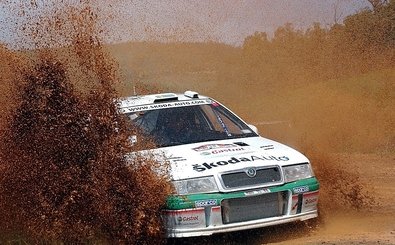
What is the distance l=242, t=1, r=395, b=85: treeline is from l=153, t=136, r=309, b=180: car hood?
49.8 feet

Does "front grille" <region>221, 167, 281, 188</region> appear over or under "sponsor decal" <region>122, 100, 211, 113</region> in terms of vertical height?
under

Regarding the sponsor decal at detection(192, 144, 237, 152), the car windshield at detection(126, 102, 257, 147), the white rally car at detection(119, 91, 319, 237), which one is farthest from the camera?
the car windshield at detection(126, 102, 257, 147)

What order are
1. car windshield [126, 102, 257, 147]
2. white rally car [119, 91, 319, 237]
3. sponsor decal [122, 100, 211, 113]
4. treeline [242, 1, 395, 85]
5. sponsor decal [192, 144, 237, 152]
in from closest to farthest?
white rally car [119, 91, 319, 237] < sponsor decal [192, 144, 237, 152] < car windshield [126, 102, 257, 147] < sponsor decal [122, 100, 211, 113] < treeline [242, 1, 395, 85]

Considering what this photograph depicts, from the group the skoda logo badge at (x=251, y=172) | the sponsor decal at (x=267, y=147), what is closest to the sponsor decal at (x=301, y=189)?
the skoda logo badge at (x=251, y=172)

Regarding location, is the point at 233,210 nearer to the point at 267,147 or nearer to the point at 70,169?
the point at 267,147

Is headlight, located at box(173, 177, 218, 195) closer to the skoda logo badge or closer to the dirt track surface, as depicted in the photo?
the skoda logo badge

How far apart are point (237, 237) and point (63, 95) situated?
224cm

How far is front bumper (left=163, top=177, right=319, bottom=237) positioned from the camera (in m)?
6.33

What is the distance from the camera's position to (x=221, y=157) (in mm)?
6820

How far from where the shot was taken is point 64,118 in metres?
6.61

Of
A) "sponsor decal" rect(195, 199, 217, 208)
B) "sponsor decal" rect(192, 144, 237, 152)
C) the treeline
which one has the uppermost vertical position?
the treeline

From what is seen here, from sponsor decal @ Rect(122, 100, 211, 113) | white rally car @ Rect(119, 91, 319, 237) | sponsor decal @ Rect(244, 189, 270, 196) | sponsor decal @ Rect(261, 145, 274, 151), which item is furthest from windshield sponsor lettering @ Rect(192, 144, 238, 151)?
sponsor decal @ Rect(122, 100, 211, 113)

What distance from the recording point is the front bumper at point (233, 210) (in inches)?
249

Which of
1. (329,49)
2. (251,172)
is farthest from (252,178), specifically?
(329,49)
